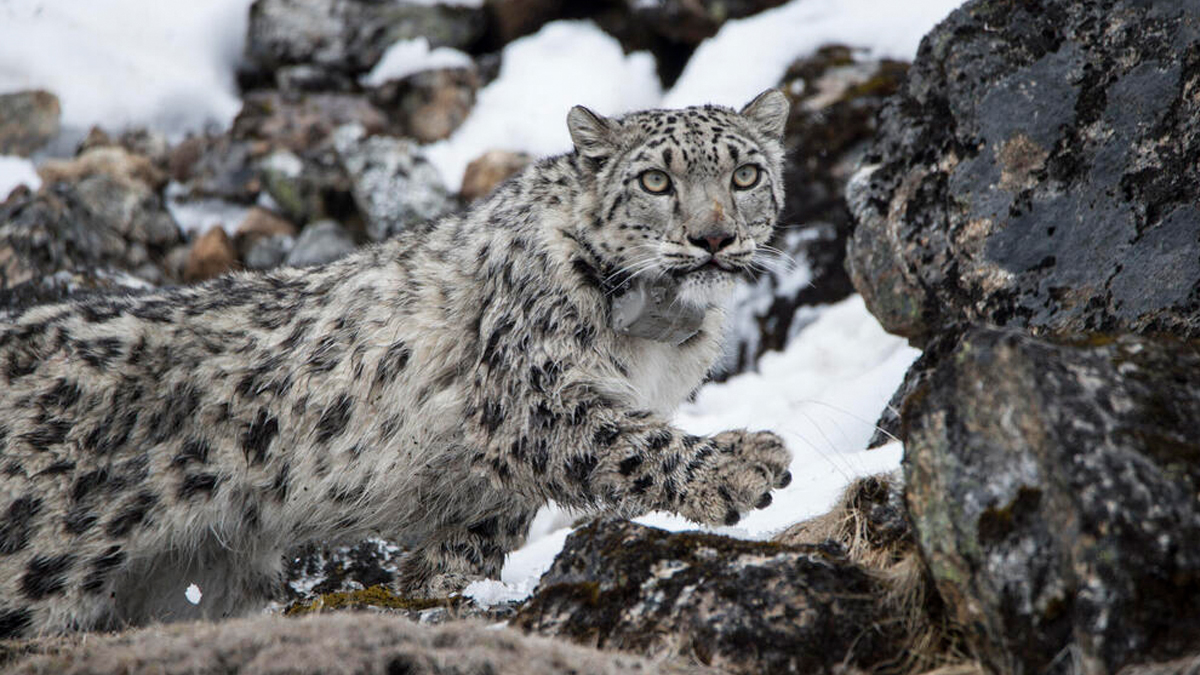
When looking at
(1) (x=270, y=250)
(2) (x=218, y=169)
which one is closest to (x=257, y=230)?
(1) (x=270, y=250)

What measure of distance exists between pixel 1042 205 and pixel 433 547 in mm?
4675

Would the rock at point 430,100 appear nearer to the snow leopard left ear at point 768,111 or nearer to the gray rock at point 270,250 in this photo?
the gray rock at point 270,250

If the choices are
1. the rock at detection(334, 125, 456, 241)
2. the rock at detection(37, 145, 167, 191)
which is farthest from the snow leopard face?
the rock at detection(37, 145, 167, 191)

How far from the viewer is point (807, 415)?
966cm

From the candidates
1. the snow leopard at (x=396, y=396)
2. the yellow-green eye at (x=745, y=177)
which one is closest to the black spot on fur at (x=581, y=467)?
the snow leopard at (x=396, y=396)

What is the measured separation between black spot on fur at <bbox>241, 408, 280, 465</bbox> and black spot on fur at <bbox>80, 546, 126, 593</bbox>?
0.92 metres

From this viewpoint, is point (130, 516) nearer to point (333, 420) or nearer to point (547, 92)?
point (333, 420)

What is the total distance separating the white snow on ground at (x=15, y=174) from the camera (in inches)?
742

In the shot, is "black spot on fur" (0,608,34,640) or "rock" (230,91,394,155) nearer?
"black spot on fur" (0,608,34,640)

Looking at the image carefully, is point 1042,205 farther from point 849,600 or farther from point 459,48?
point 459,48

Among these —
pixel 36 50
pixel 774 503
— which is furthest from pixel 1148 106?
pixel 36 50

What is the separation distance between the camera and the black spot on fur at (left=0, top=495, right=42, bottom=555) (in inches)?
245

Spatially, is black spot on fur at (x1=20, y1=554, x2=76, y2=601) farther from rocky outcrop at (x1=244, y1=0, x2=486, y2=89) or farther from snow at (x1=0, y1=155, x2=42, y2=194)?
rocky outcrop at (x1=244, y1=0, x2=486, y2=89)

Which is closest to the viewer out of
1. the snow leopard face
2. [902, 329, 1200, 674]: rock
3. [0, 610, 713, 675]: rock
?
[902, 329, 1200, 674]: rock
